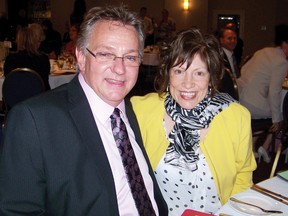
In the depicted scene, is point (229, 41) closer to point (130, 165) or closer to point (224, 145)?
point (224, 145)

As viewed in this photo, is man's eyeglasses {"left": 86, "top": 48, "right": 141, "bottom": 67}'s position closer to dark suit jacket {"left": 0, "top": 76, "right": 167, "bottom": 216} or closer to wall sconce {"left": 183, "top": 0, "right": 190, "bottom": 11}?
dark suit jacket {"left": 0, "top": 76, "right": 167, "bottom": 216}

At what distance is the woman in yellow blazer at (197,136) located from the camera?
1.77 meters

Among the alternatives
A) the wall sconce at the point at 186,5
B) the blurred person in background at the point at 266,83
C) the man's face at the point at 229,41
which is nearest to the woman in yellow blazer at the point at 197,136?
the blurred person in background at the point at 266,83

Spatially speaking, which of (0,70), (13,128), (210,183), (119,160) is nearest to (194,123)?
(210,183)

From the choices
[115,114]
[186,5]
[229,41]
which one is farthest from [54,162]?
[186,5]

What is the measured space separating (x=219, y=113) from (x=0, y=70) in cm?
382

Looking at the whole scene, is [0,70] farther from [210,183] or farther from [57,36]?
[57,36]

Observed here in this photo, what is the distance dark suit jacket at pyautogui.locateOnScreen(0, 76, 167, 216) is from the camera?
1220 mm

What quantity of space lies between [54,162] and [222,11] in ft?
38.6

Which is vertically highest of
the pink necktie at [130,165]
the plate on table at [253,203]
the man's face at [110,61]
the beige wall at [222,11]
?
the beige wall at [222,11]

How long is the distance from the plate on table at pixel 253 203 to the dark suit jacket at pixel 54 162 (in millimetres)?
475

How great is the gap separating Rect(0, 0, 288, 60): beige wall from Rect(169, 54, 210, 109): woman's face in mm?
10237

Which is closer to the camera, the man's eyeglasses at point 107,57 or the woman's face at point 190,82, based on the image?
the man's eyeglasses at point 107,57

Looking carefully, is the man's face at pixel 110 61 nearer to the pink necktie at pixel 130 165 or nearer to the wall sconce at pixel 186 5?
the pink necktie at pixel 130 165
